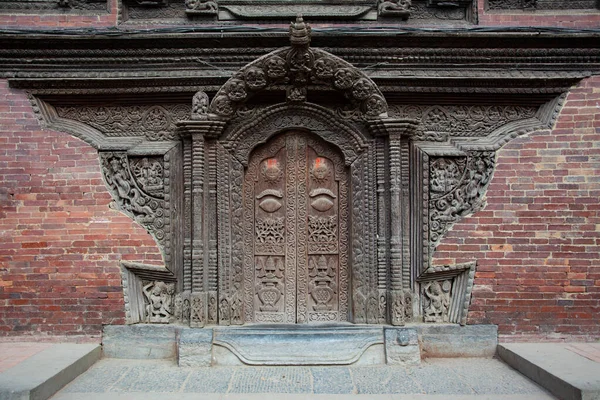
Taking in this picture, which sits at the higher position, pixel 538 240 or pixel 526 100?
pixel 526 100

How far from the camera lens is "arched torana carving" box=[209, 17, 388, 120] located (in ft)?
16.0

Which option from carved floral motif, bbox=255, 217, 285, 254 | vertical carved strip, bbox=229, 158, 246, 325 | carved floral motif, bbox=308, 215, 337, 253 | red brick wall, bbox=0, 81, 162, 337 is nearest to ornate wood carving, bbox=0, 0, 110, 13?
red brick wall, bbox=0, 81, 162, 337

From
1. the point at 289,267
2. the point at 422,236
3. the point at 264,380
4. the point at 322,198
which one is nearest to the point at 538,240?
the point at 422,236

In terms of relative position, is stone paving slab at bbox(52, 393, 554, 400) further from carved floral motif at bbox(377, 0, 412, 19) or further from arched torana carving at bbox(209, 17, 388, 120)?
carved floral motif at bbox(377, 0, 412, 19)

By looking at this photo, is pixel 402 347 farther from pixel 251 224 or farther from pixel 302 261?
pixel 251 224

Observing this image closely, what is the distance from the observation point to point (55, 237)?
5074 mm

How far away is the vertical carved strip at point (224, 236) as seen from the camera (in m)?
5.07

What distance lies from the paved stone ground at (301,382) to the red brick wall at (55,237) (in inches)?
29.2

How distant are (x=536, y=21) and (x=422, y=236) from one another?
9.01ft

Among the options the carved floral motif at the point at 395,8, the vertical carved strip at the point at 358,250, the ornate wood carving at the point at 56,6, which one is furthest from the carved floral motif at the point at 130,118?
the carved floral motif at the point at 395,8

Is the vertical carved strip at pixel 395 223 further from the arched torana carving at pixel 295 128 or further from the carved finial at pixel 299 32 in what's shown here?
the carved finial at pixel 299 32

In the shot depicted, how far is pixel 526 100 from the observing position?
5188 millimetres

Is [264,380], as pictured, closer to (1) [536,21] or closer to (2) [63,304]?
(2) [63,304]

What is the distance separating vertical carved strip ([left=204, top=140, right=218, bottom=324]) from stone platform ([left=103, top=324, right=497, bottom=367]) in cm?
29
